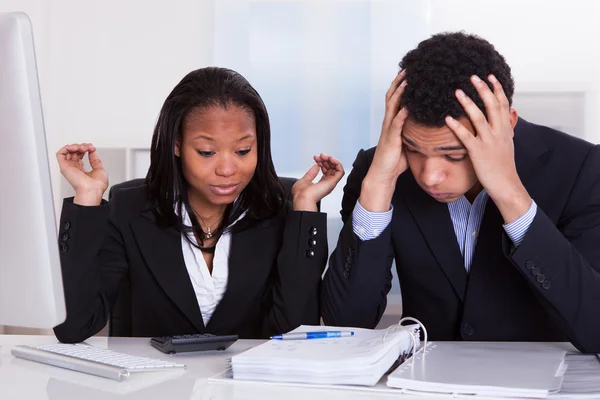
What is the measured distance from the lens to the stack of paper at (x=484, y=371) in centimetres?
110

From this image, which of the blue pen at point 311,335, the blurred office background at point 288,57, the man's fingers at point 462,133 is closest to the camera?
the blue pen at point 311,335

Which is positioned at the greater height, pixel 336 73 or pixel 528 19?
pixel 528 19

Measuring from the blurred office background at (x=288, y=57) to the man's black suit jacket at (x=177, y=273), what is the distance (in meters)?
1.92

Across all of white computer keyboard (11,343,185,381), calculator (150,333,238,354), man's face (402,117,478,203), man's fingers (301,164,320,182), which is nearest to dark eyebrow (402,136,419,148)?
man's face (402,117,478,203)

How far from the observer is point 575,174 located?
165 cm

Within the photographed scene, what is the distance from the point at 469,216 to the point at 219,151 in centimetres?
59

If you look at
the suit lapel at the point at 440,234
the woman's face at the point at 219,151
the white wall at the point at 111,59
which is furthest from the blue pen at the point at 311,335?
the white wall at the point at 111,59

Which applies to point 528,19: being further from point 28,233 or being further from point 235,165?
point 28,233

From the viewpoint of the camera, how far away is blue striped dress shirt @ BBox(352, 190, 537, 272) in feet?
5.45

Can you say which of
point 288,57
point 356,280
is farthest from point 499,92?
point 288,57

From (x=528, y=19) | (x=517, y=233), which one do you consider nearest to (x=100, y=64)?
(x=528, y=19)

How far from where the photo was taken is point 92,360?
51.3 inches

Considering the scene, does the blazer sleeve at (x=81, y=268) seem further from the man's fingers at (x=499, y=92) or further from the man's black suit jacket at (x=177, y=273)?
the man's fingers at (x=499, y=92)

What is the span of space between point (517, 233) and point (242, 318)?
701mm
